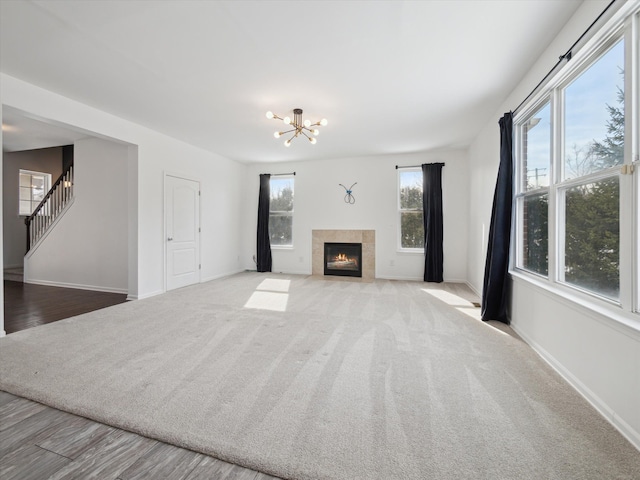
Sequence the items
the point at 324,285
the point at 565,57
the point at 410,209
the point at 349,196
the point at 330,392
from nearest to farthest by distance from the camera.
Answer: the point at 330,392, the point at 565,57, the point at 324,285, the point at 410,209, the point at 349,196

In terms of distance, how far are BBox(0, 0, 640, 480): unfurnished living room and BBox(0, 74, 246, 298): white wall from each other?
0.04m

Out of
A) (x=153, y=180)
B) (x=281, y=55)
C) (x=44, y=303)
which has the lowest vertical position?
(x=44, y=303)

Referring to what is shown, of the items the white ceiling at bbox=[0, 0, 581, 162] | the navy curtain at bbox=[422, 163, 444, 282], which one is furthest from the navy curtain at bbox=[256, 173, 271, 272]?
the navy curtain at bbox=[422, 163, 444, 282]

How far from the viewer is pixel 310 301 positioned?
14.7 feet

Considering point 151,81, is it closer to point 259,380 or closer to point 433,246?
point 259,380

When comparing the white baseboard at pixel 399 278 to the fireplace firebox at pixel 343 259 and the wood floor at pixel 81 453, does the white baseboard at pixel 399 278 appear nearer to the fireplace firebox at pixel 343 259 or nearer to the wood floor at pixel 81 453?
the fireplace firebox at pixel 343 259

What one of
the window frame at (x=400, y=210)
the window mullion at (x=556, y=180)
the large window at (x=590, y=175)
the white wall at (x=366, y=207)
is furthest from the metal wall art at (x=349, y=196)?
the window mullion at (x=556, y=180)

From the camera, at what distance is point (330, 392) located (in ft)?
6.55

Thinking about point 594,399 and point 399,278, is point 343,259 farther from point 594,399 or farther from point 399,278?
point 594,399

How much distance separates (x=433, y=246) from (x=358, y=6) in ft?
15.7

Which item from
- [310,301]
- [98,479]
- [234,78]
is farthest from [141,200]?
[98,479]

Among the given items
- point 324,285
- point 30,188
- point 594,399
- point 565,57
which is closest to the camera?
point 594,399

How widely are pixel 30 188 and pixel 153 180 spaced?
515cm

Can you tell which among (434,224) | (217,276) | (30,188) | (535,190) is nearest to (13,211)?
(30,188)
